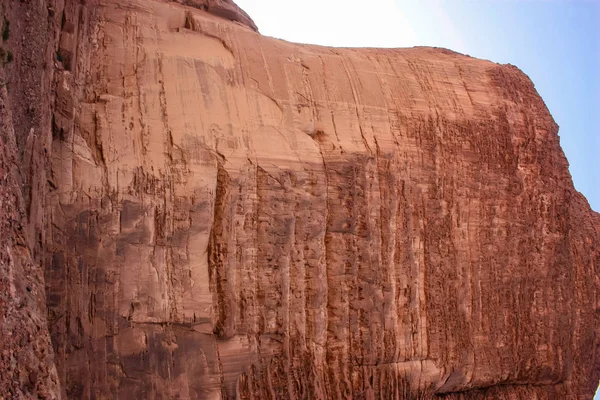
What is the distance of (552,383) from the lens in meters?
11.2

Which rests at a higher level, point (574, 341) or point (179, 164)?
point (179, 164)

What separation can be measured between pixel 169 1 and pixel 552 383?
8.92 meters

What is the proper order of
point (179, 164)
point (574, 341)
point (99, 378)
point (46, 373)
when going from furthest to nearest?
point (574, 341) < point (179, 164) < point (99, 378) < point (46, 373)

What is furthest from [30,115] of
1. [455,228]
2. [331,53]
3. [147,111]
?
[455,228]

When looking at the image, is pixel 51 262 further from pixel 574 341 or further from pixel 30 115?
pixel 574 341

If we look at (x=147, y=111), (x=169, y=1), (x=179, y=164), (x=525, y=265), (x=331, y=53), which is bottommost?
(x=525, y=265)

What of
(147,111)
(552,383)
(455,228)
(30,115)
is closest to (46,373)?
(30,115)

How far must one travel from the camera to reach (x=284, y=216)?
9.22 metres

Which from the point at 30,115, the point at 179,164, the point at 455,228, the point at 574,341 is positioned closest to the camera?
the point at 30,115

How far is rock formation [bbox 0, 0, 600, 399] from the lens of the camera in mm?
8211

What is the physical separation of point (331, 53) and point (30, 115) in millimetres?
5109

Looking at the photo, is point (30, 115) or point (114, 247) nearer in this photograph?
point (30, 115)

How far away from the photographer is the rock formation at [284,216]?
26.9ft

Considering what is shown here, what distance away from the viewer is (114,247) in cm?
832
